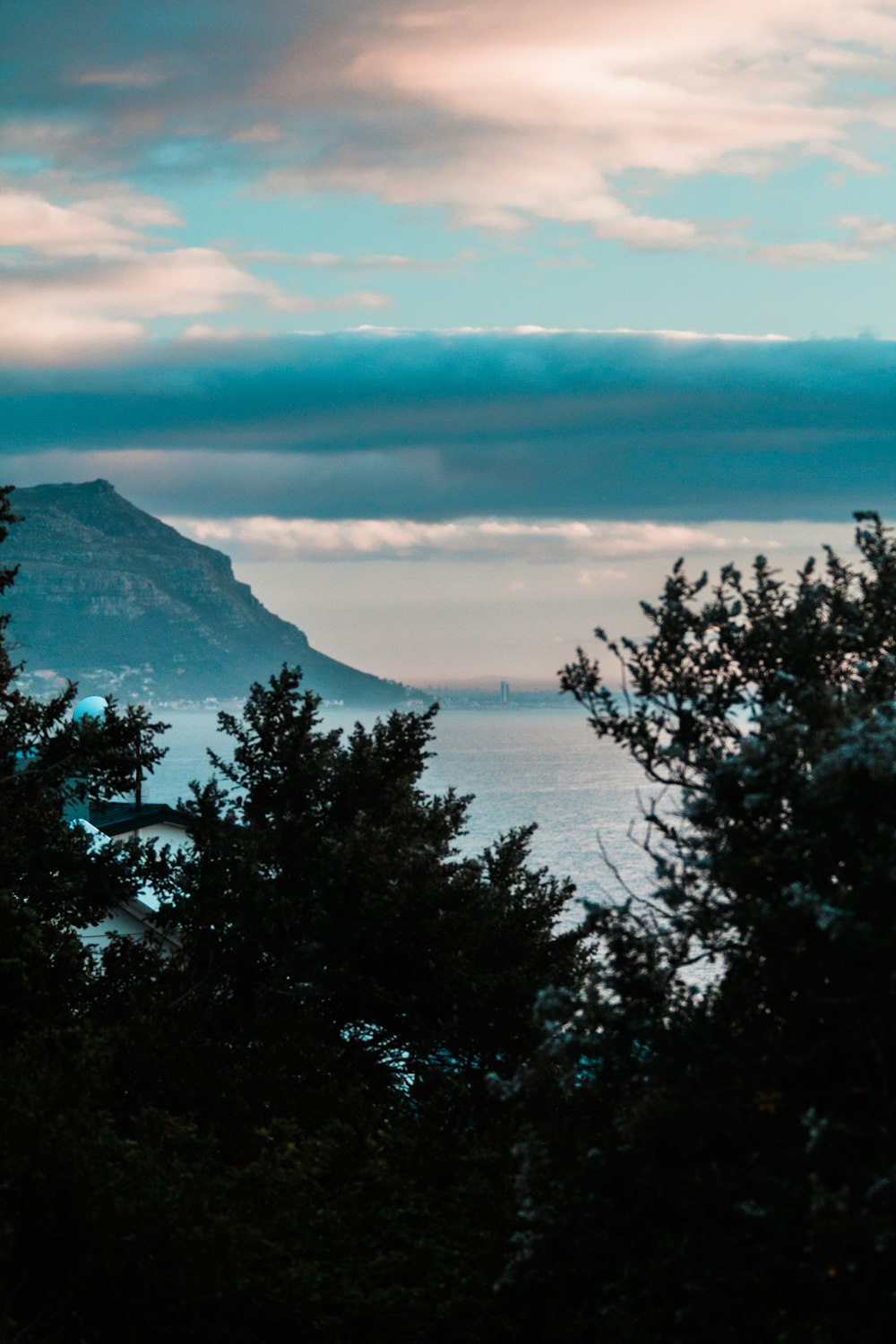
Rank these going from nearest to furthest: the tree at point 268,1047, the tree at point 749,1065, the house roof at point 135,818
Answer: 1. the tree at point 749,1065
2. the tree at point 268,1047
3. the house roof at point 135,818

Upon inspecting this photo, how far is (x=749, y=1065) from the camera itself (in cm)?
813

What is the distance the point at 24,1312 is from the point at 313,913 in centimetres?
921

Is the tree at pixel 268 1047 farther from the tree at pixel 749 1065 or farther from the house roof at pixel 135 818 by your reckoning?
the house roof at pixel 135 818

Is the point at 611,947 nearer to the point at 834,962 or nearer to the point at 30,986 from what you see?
the point at 834,962

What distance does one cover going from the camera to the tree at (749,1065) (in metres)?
7.45

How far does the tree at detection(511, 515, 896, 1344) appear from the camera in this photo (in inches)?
293

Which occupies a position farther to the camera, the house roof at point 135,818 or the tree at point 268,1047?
the house roof at point 135,818

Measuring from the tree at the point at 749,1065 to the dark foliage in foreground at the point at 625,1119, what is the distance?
0.8 inches

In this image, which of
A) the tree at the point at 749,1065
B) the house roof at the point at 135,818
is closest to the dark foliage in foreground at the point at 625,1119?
the tree at the point at 749,1065

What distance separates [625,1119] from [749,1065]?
3.61 ft

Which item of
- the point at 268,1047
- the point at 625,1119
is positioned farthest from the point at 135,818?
the point at 625,1119

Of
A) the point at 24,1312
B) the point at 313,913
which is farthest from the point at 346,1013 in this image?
the point at 24,1312

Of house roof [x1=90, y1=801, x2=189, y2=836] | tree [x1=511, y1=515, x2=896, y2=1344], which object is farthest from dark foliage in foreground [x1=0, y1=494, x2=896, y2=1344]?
house roof [x1=90, y1=801, x2=189, y2=836]

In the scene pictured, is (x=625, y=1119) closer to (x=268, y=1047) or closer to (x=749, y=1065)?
(x=749, y=1065)
